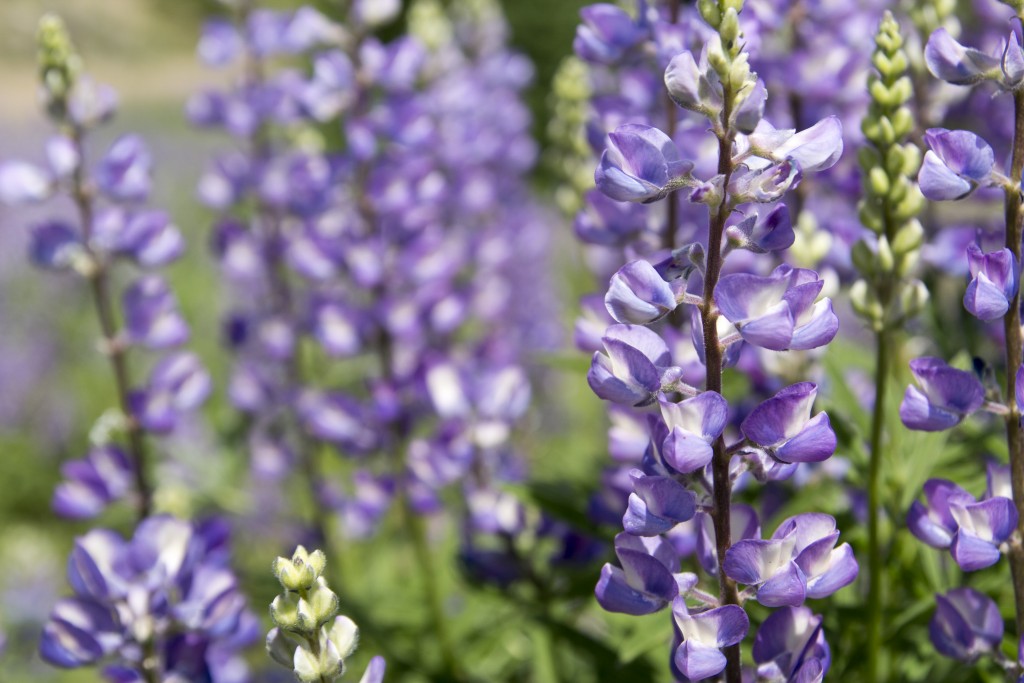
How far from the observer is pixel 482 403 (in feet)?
8.16

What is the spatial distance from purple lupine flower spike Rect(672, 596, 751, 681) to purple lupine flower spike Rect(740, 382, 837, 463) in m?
0.17

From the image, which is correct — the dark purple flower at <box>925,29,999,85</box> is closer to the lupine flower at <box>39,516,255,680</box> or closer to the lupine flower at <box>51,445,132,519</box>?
the lupine flower at <box>39,516,255,680</box>

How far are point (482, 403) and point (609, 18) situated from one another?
940 millimetres

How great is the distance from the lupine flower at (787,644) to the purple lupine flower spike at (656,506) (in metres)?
0.21

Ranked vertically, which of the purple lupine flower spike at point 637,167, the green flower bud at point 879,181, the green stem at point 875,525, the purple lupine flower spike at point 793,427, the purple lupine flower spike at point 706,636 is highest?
the purple lupine flower spike at point 637,167

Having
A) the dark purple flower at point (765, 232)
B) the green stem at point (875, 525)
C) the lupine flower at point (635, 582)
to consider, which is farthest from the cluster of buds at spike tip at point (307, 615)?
the green stem at point (875, 525)

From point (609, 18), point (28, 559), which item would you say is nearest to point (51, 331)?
point (28, 559)

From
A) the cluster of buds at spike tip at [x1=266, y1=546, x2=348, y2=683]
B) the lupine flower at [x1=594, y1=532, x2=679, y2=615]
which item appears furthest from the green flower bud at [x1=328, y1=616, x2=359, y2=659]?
the lupine flower at [x1=594, y1=532, x2=679, y2=615]

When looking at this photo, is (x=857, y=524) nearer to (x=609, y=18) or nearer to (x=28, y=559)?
(x=609, y=18)

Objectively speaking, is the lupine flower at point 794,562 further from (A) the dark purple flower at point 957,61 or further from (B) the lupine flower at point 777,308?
(A) the dark purple flower at point 957,61

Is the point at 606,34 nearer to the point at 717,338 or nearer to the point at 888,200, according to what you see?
the point at 888,200

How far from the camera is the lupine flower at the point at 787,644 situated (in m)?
1.24

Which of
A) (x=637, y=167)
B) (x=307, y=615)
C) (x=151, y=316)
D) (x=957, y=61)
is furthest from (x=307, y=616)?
(x=151, y=316)

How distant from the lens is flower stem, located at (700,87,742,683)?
1.13 meters
